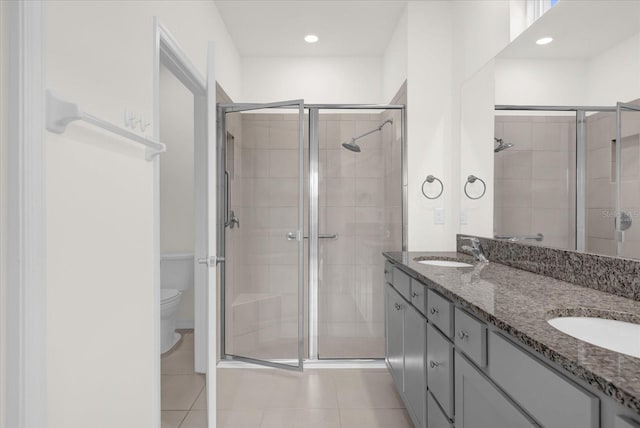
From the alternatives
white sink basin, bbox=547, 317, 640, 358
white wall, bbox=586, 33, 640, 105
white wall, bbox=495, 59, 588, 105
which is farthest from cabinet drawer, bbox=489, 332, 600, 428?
white wall, bbox=495, 59, 588, 105

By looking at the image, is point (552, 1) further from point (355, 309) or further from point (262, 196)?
point (355, 309)

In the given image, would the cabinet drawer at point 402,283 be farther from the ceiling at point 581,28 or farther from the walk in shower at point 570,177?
the ceiling at point 581,28

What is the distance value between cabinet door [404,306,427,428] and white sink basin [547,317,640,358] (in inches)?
28.7

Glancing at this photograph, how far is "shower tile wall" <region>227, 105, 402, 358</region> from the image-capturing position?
3047 mm

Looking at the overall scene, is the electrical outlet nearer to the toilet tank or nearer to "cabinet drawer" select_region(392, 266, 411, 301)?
"cabinet drawer" select_region(392, 266, 411, 301)

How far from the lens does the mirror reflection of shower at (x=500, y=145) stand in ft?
7.23


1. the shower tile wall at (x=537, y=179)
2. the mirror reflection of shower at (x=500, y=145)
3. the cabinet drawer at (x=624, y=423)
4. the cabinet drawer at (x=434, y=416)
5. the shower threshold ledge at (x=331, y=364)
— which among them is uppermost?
the mirror reflection of shower at (x=500, y=145)

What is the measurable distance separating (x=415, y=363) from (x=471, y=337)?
75 centimetres

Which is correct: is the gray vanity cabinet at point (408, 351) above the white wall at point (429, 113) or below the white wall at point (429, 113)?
below

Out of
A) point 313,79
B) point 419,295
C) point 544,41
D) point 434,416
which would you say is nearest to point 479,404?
point 434,416

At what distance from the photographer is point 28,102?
3.10 ft

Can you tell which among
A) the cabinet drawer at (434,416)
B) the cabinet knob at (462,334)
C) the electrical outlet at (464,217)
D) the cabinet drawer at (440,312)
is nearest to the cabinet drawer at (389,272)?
the electrical outlet at (464,217)

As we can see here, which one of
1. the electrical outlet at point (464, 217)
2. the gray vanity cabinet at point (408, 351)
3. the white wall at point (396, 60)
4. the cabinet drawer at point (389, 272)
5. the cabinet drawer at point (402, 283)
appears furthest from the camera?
the white wall at point (396, 60)

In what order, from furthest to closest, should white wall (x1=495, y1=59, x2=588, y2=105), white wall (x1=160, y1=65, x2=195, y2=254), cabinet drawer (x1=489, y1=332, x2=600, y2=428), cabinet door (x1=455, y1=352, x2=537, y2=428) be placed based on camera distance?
white wall (x1=160, y1=65, x2=195, y2=254)
white wall (x1=495, y1=59, x2=588, y2=105)
cabinet door (x1=455, y1=352, x2=537, y2=428)
cabinet drawer (x1=489, y1=332, x2=600, y2=428)
